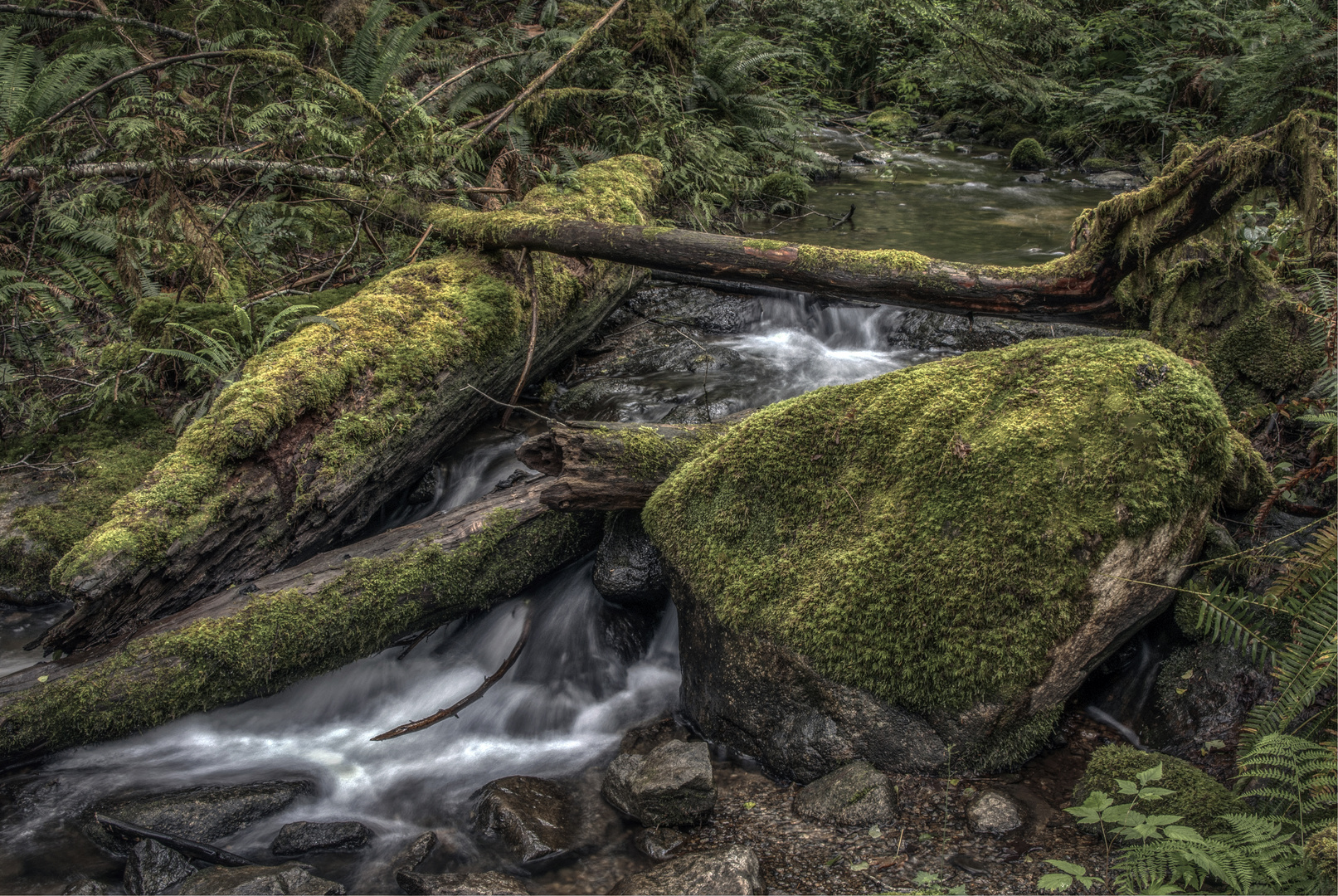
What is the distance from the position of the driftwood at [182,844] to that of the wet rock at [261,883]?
0.15 meters

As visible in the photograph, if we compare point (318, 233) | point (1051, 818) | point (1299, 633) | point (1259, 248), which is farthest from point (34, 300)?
point (1259, 248)

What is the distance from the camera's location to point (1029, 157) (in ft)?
43.4

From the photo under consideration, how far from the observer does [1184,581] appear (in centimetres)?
305

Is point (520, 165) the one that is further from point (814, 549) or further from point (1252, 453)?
point (1252, 453)

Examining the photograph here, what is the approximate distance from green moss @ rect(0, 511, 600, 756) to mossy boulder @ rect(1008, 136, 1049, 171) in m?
12.5

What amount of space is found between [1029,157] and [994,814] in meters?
13.5

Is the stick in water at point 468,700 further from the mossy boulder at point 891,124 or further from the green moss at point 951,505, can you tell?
the mossy boulder at point 891,124

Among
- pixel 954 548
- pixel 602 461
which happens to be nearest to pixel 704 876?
pixel 954 548

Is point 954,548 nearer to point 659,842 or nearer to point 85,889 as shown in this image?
point 659,842

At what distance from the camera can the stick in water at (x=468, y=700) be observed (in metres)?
3.87

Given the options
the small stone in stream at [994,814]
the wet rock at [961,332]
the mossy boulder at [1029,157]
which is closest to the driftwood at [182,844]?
the small stone in stream at [994,814]

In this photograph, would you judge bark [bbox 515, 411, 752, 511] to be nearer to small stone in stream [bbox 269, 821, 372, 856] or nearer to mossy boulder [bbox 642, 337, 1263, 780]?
mossy boulder [bbox 642, 337, 1263, 780]

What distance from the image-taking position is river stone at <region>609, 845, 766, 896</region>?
2576 millimetres

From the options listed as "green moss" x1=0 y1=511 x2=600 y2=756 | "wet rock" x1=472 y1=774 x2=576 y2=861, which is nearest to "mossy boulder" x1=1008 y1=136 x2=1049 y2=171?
"green moss" x1=0 y1=511 x2=600 y2=756
